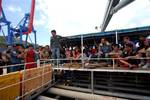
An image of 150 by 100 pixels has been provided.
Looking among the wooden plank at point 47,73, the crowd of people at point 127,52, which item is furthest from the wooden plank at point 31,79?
the crowd of people at point 127,52

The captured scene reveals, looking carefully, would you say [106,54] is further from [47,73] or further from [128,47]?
[47,73]

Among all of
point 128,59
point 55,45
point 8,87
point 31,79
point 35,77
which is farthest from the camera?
point 55,45

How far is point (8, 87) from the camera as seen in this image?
22.5ft

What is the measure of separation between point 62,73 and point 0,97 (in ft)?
18.9

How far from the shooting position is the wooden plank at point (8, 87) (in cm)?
649

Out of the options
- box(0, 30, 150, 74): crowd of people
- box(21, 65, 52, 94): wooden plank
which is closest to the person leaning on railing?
box(0, 30, 150, 74): crowd of people

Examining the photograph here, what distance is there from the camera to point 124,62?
9.39 m

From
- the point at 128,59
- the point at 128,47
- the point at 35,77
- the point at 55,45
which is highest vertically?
the point at 55,45

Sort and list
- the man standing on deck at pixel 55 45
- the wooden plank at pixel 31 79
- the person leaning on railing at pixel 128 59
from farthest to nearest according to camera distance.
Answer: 1. the man standing on deck at pixel 55 45
2. the person leaning on railing at pixel 128 59
3. the wooden plank at pixel 31 79

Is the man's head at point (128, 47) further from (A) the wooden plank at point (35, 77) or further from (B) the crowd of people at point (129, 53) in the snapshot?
(A) the wooden plank at point (35, 77)

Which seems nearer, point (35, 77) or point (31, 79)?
point (31, 79)

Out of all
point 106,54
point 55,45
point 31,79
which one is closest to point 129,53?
point 106,54

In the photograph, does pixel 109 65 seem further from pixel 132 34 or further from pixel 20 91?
pixel 20 91

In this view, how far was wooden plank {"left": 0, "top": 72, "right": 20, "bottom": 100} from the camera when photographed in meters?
6.49
